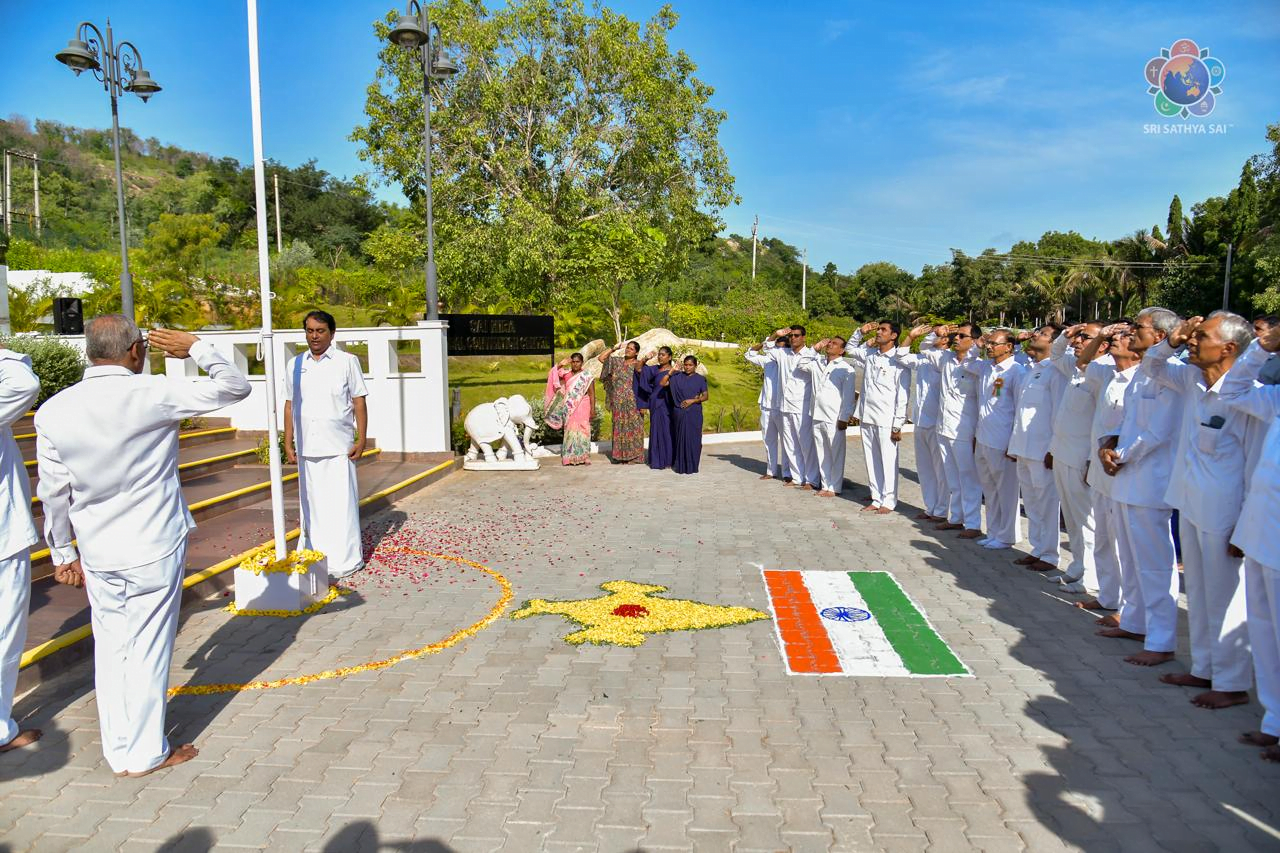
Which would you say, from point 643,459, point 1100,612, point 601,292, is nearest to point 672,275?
point 601,292

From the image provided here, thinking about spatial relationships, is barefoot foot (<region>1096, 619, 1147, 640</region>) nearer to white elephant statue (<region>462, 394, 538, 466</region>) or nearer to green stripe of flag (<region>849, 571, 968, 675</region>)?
green stripe of flag (<region>849, 571, 968, 675</region>)

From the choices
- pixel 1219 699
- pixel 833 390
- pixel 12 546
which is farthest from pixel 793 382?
pixel 12 546

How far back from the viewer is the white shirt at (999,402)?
7.62 m

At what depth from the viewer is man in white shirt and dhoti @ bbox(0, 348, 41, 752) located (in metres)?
3.81

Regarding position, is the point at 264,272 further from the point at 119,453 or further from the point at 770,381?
the point at 770,381

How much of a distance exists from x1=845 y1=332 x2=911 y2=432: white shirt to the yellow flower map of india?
4.36 m

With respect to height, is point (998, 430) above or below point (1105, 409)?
below

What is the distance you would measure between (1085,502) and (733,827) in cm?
449

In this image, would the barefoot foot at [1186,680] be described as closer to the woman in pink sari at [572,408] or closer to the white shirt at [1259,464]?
the white shirt at [1259,464]

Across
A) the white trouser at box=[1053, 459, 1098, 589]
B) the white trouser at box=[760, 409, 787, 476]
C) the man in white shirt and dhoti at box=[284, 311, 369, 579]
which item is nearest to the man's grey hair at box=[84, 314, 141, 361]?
the man in white shirt and dhoti at box=[284, 311, 369, 579]

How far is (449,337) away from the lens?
45.0 feet

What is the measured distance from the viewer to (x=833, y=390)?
10656 millimetres

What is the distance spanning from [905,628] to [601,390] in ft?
59.0

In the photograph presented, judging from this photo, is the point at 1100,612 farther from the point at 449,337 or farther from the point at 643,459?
the point at 449,337
